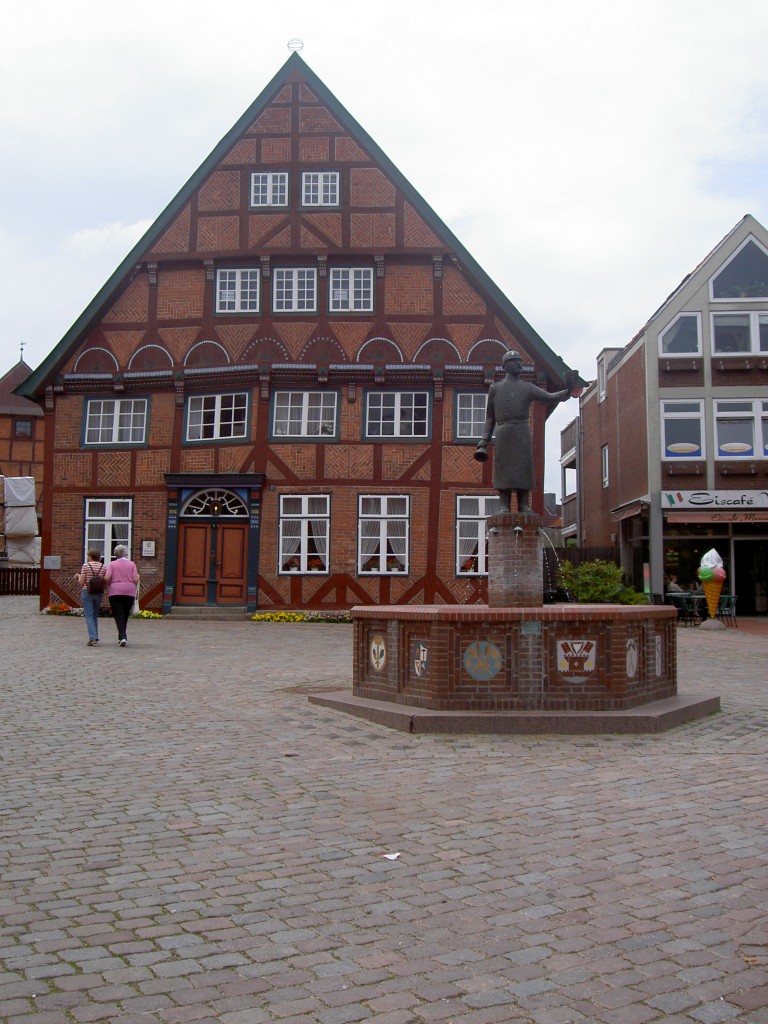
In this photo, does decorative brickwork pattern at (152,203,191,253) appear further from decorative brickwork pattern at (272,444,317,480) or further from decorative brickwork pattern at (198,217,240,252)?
decorative brickwork pattern at (272,444,317,480)

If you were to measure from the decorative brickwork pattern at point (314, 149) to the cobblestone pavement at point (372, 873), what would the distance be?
19.9 metres

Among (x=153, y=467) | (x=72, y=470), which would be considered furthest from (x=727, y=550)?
(x=72, y=470)

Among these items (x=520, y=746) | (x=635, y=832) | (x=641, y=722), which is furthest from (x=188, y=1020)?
(x=641, y=722)

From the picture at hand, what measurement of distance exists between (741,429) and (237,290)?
14517mm

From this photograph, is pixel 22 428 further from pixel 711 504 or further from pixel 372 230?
pixel 711 504

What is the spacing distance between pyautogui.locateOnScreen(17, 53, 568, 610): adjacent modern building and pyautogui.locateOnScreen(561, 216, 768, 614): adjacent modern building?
5363 millimetres

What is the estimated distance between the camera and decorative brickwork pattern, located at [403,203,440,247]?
84.6ft

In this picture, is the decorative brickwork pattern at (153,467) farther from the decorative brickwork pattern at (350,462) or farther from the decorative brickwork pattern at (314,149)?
the decorative brickwork pattern at (314,149)

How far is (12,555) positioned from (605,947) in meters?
52.2

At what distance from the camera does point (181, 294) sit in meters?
26.5

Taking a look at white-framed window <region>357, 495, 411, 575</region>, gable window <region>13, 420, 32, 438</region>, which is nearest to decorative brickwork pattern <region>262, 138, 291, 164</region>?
white-framed window <region>357, 495, 411, 575</region>

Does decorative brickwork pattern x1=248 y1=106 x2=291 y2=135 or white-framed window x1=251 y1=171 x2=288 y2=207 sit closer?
white-framed window x1=251 y1=171 x2=288 y2=207

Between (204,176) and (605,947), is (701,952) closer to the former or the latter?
(605,947)

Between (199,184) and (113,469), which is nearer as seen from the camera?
(113,469)
